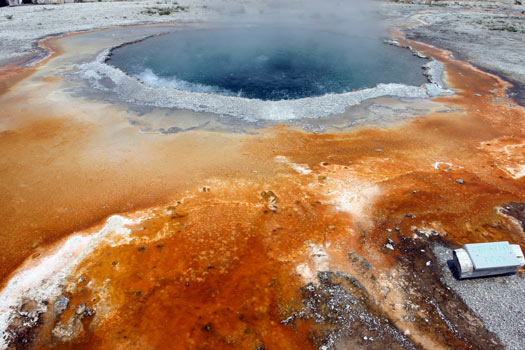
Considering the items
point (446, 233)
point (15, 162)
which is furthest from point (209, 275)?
point (15, 162)

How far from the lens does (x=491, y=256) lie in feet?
20.3

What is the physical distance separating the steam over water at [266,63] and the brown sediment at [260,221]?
5307mm

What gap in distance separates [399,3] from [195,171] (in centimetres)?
4482

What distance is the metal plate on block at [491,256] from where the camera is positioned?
6078mm

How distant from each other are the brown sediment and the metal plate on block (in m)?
0.90

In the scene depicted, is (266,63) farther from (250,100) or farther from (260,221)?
(260,221)

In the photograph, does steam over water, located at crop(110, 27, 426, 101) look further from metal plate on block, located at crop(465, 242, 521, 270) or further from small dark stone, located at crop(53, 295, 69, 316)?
small dark stone, located at crop(53, 295, 69, 316)

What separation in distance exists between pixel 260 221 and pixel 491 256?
17.1 feet

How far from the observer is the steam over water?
53.9ft

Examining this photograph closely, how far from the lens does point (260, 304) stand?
587 centimetres

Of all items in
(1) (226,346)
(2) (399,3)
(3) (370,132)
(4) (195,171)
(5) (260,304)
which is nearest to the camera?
(1) (226,346)

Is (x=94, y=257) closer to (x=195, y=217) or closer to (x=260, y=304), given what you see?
(x=195, y=217)

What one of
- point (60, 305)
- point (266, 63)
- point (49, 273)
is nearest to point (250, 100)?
point (266, 63)

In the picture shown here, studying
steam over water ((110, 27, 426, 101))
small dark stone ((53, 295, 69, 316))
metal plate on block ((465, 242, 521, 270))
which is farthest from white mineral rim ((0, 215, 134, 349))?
steam over water ((110, 27, 426, 101))
